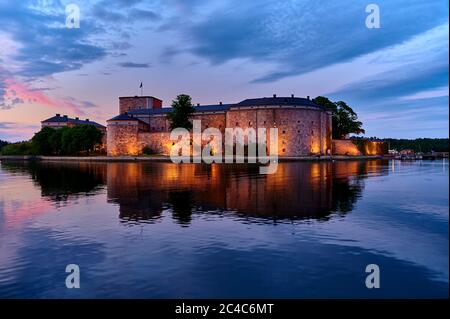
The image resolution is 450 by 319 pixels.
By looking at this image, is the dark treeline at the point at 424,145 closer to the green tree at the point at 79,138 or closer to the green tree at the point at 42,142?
the green tree at the point at 79,138

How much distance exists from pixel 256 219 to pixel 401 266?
5495 mm

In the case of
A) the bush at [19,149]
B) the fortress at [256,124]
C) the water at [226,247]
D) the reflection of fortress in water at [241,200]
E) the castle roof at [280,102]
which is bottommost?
the water at [226,247]

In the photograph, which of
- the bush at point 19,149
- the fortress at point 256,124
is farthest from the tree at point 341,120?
the bush at point 19,149

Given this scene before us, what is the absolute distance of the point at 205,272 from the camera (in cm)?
775

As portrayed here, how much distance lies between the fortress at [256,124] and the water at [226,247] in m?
52.7

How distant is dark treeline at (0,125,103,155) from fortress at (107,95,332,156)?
425cm

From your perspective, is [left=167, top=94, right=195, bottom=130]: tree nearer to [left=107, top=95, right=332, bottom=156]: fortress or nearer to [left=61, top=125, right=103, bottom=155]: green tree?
[left=107, top=95, right=332, bottom=156]: fortress

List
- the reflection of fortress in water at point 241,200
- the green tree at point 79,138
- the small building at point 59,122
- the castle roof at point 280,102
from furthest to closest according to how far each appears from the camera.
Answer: the small building at point 59,122 < the green tree at point 79,138 < the castle roof at point 280,102 < the reflection of fortress in water at point 241,200

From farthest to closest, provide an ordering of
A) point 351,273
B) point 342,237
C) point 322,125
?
point 322,125 < point 342,237 < point 351,273

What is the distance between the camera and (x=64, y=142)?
72.8 metres

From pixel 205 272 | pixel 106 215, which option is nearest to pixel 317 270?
pixel 205 272

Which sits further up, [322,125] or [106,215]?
[322,125]

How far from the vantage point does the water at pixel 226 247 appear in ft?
23.1
